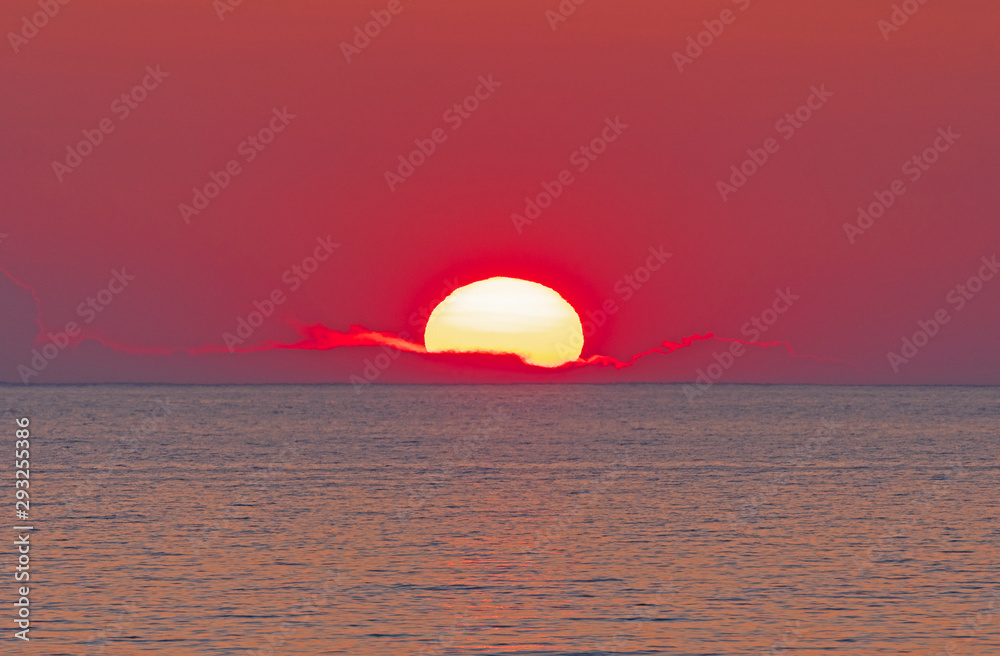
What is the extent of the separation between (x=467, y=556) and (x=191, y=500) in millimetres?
21477

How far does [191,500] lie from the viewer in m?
59.0

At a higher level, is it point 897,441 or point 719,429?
point 719,429

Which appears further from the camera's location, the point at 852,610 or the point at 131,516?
the point at 131,516

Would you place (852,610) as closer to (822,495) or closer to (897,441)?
(822,495)

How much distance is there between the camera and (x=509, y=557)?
42188mm

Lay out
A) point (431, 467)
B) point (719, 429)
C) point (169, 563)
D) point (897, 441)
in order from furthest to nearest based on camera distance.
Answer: point (719, 429) → point (897, 441) → point (431, 467) → point (169, 563)

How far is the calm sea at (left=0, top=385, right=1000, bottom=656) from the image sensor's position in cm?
3080

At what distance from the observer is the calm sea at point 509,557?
3080 centimetres

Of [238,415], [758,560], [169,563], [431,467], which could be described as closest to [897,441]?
[431,467]

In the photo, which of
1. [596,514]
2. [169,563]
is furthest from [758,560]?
[169,563]

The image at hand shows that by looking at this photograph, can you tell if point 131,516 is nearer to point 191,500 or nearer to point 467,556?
point 191,500

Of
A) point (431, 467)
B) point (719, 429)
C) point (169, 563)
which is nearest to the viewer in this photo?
point (169, 563)

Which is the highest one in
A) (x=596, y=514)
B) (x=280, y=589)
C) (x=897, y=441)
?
(x=897, y=441)

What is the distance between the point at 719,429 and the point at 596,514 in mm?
95642
